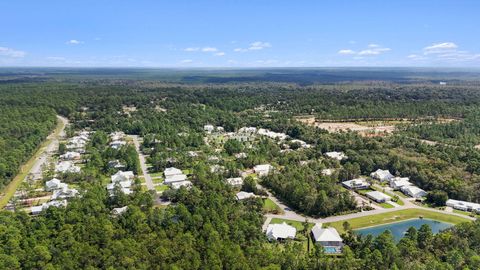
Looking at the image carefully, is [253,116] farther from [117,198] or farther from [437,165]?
[117,198]

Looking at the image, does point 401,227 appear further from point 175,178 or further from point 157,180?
point 157,180

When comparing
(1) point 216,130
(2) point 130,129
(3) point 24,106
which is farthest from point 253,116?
(3) point 24,106

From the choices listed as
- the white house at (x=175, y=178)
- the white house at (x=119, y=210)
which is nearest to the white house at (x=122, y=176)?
the white house at (x=175, y=178)

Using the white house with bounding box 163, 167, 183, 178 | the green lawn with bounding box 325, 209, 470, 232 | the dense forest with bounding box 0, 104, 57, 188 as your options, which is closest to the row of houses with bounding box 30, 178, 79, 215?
the dense forest with bounding box 0, 104, 57, 188

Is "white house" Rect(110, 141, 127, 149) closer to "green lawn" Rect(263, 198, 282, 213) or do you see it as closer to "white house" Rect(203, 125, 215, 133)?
"white house" Rect(203, 125, 215, 133)

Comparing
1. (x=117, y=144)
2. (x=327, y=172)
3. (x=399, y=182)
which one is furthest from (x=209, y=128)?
(x=399, y=182)
